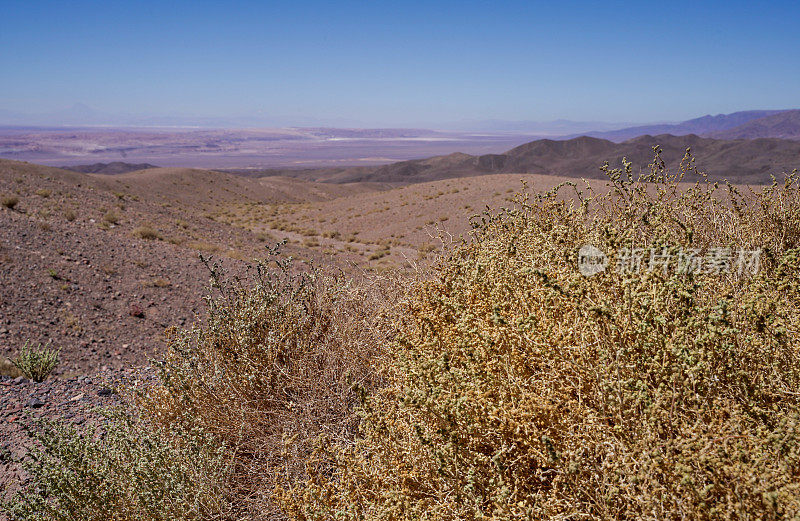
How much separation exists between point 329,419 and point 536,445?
1406mm

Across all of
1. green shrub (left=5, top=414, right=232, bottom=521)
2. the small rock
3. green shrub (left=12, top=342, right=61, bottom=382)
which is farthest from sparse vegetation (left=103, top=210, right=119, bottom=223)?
green shrub (left=5, top=414, right=232, bottom=521)

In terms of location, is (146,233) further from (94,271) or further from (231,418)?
(231,418)

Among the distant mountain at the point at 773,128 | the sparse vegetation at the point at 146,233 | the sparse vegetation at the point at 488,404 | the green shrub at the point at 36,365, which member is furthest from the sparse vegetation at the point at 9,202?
the distant mountain at the point at 773,128

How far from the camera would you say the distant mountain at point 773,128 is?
16875 centimetres

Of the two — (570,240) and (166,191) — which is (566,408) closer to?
(570,240)

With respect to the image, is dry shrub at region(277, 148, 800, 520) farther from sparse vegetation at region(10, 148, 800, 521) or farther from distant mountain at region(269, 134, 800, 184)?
distant mountain at region(269, 134, 800, 184)

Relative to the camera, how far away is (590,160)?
74688 millimetres

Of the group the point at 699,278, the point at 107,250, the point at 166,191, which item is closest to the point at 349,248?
the point at 107,250

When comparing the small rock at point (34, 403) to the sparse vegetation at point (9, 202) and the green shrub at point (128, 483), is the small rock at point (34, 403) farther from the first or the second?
the sparse vegetation at point (9, 202)

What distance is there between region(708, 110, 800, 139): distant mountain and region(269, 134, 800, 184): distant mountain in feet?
397

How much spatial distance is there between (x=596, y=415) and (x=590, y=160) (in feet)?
261

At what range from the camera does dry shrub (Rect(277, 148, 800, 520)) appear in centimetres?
149

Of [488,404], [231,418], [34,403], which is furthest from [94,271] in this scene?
[488,404]

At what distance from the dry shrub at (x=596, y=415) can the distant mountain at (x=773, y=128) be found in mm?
206832
